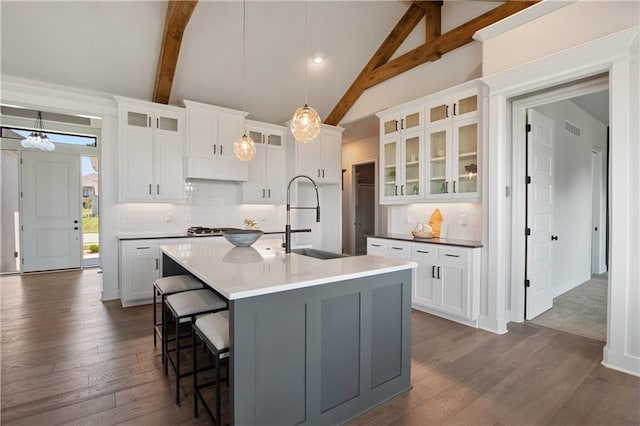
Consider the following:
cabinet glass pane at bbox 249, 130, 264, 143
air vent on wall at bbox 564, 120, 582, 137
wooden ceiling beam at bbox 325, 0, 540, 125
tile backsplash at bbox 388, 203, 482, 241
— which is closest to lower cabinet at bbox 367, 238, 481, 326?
tile backsplash at bbox 388, 203, 482, 241

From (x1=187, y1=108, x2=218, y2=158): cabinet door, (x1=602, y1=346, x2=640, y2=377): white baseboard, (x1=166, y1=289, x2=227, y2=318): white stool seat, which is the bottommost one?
(x1=602, y1=346, x2=640, y2=377): white baseboard

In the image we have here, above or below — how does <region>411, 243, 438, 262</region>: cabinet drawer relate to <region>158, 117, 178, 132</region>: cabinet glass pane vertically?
below

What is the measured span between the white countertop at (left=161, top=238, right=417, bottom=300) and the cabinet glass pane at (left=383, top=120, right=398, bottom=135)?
2697mm

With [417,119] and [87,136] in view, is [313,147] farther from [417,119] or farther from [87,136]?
[87,136]

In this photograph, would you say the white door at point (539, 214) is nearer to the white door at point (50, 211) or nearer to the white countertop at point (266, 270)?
the white countertop at point (266, 270)

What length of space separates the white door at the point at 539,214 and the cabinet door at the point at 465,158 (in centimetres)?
55

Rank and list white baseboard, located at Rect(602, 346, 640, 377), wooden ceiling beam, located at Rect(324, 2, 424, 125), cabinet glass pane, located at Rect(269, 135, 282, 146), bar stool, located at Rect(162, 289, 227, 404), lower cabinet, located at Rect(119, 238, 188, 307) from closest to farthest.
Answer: bar stool, located at Rect(162, 289, 227, 404) < white baseboard, located at Rect(602, 346, 640, 377) < lower cabinet, located at Rect(119, 238, 188, 307) < wooden ceiling beam, located at Rect(324, 2, 424, 125) < cabinet glass pane, located at Rect(269, 135, 282, 146)

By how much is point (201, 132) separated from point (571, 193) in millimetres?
5460

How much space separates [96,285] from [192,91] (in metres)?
3.53

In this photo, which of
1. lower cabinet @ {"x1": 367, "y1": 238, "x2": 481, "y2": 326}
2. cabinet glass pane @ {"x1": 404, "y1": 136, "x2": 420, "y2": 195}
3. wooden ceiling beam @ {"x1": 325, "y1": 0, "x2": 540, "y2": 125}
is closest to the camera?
lower cabinet @ {"x1": 367, "y1": 238, "x2": 481, "y2": 326}

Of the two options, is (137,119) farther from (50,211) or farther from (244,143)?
(50,211)

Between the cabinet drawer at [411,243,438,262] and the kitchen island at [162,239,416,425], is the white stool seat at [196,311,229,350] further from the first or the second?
the cabinet drawer at [411,243,438,262]

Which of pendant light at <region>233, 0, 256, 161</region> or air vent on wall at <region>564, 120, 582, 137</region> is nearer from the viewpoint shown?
pendant light at <region>233, 0, 256, 161</region>

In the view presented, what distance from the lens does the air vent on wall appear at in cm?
438
